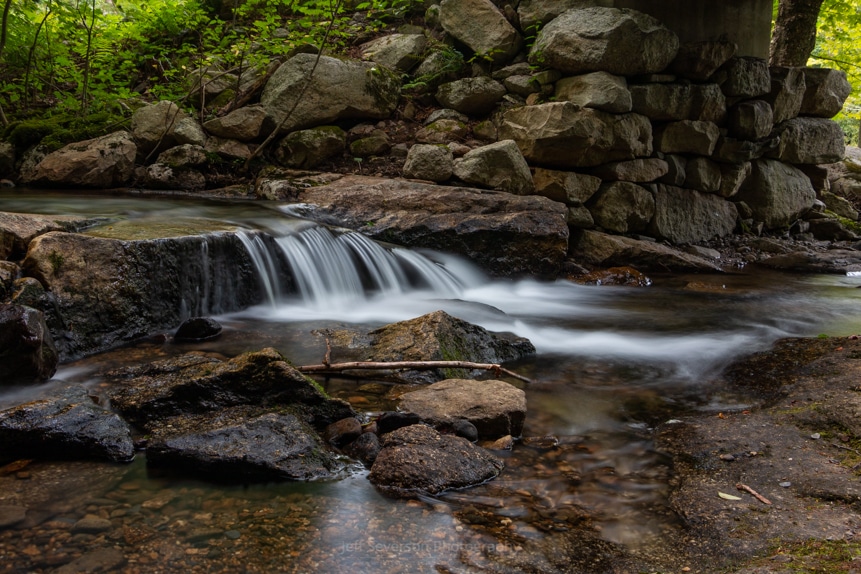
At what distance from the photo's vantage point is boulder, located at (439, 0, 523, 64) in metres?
9.58

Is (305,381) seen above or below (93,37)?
below

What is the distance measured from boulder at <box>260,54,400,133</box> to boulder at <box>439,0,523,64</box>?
1520mm

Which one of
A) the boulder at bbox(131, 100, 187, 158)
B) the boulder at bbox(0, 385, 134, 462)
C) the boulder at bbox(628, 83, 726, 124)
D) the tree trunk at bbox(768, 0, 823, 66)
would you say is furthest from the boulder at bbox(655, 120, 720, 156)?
the boulder at bbox(0, 385, 134, 462)

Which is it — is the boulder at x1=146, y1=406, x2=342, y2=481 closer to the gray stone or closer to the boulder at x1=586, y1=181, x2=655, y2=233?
the boulder at x1=586, y1=181, x2=655, y2=233

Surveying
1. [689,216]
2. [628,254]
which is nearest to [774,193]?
[689,216]

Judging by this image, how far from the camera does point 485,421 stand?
333 cm

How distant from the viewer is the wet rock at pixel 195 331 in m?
4.77

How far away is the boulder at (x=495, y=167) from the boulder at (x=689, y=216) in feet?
9.18

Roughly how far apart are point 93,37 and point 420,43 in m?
5.28

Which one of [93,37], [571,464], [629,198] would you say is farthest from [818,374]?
[93,37]

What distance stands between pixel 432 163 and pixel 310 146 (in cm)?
207

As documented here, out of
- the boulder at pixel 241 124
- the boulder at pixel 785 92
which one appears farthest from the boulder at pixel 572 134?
the boulder at pixel 241 124

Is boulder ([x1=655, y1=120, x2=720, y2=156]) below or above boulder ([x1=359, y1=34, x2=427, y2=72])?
below

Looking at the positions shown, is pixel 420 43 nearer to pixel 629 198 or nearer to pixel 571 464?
pixel 629 198
